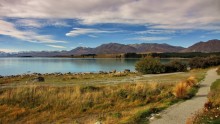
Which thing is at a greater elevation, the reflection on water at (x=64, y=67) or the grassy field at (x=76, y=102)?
the reflection on water at (x=64, y=67)

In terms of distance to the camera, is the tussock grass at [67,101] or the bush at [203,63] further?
the bush at [203,63]

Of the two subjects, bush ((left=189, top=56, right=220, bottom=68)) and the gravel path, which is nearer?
the gravel path

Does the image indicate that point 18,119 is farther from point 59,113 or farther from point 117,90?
point 117,90

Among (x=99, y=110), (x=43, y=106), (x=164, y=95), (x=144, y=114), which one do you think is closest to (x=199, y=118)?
(x=144, y=114)

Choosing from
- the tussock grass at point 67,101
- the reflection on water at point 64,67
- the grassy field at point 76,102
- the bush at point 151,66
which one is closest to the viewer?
the grassy field at point 76,102

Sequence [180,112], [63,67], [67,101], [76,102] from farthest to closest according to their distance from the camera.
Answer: [63,67]
[67,101]
[76,102]
[180,112]

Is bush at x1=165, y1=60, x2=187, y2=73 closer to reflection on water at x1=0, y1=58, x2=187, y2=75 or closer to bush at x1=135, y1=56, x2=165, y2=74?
bush at x1=135, y1=56, x2=165, y2=74

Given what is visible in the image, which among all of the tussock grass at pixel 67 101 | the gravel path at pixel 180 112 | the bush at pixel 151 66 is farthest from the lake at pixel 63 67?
the gravel path at pixel 180 112

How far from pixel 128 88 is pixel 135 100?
2512mm

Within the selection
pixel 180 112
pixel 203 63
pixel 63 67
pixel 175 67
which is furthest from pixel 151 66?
pixel 63 67

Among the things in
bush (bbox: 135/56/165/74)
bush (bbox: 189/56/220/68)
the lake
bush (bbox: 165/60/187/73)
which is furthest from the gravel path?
the lake

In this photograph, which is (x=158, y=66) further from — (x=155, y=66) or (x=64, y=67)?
(x=64, y=67)

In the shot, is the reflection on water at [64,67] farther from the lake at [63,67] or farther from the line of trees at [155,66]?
the line of trees at [155,66]

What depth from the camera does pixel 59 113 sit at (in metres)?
16.5
